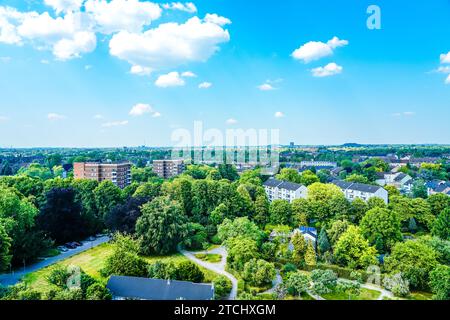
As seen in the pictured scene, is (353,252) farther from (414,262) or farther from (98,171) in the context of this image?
(98,171)

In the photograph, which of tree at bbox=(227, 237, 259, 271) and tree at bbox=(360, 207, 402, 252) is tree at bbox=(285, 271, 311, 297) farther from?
tree at bbox=(360, 207, 402, 252)

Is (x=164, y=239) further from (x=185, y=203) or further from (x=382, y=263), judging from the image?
(x=382, y=263)

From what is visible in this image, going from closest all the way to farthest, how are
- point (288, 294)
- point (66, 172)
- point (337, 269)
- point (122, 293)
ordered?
1. point (122, 293)
2. point (288, 294)
3. point (337, 269)
4. point (66, 172)

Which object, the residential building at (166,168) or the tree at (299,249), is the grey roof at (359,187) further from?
the residential building at (166,168)

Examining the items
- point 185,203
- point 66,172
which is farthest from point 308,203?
A: point 66,172

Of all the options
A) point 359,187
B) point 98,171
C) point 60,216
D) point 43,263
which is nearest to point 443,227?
point 359,187

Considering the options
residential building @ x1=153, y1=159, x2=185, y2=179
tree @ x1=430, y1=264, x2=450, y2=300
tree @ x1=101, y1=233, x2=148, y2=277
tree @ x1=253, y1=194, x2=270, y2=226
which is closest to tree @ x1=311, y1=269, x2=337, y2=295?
tree @ x1=430, y1=264, x2=450, y2=300
